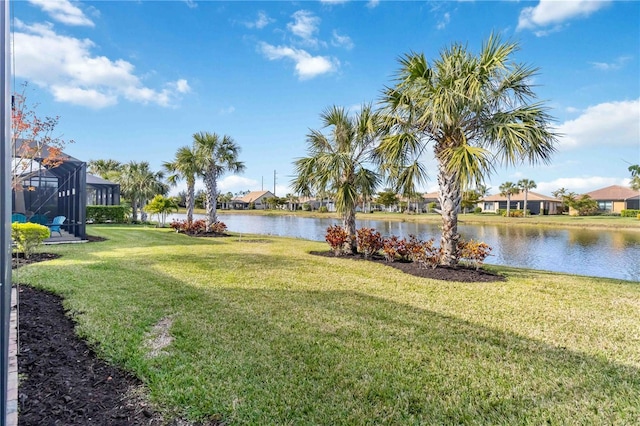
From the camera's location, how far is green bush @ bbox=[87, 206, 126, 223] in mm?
22172

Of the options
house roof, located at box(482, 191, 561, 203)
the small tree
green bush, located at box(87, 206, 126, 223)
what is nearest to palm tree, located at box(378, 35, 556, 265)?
the small tree

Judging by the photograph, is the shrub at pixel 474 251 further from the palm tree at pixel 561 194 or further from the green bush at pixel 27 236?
the palm tree at pixel 561 194

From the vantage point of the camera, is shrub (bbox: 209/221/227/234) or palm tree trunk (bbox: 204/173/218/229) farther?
shrub (bbox: 209/221/227/234)

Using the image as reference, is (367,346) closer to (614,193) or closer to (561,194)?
(561,194)

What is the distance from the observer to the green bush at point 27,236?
26.0 feet

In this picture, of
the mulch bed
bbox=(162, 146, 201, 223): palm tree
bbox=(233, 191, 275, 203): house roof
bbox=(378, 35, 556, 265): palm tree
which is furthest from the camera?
bbox=(233, 191, 275, 203): house roof

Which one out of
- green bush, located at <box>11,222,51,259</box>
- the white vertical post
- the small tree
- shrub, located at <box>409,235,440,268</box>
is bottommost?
shrub, located at <box>409,235,440,268</box>

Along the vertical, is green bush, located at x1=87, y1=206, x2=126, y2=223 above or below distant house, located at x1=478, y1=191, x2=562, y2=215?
below

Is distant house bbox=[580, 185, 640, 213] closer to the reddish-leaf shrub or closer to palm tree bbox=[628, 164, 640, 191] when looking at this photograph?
palm tree bbox=[628, 164, 640, 191]

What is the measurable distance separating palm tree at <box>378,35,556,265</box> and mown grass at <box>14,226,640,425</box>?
2.31 metres

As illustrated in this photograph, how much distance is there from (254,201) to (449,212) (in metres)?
71.2

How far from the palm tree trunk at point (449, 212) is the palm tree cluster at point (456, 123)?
22 millimetres

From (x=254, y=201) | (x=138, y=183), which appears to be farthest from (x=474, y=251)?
(x=254, y=201)

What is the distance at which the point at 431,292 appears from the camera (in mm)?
5844
